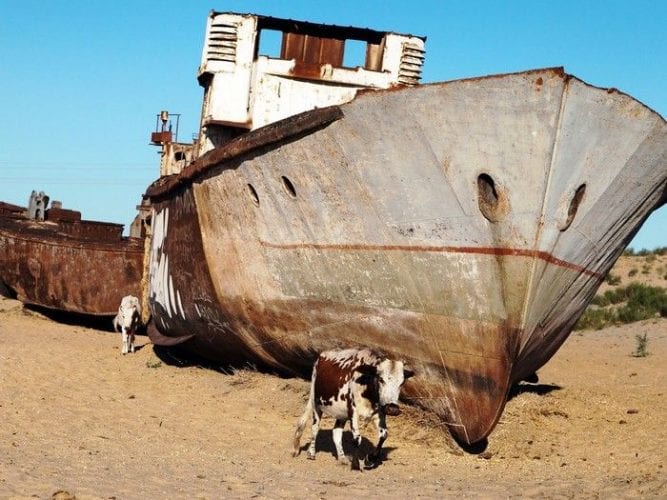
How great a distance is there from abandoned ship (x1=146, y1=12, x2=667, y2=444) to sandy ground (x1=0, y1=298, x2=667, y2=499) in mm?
387

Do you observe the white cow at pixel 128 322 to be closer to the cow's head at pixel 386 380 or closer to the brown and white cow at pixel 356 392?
the brown and white cow at pixel 356 392

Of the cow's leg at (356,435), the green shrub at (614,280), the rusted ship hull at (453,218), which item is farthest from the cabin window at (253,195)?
the green shrub at (614,280)

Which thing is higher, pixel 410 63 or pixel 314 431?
pixel 410 63

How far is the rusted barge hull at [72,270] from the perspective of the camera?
15141 millimetres

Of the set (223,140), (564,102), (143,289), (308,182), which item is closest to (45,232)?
(143,289)

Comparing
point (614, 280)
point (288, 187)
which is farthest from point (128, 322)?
point (614, 280)

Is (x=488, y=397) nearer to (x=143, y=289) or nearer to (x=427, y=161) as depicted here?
(x=427, y=161)

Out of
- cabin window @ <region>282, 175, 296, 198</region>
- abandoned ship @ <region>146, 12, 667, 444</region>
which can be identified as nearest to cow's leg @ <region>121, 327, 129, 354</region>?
abandoned ship @ <region>146, 12, 667, 444</region>

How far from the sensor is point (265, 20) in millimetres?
10992

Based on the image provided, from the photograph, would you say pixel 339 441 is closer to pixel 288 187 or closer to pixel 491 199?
pixel 491 199

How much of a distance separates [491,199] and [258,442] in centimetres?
242

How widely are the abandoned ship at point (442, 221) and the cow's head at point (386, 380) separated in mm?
774

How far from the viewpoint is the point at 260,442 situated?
7406mm

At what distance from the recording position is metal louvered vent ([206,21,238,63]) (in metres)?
10.9
